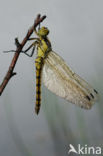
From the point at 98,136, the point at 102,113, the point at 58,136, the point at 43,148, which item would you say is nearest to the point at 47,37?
the point at 102,113

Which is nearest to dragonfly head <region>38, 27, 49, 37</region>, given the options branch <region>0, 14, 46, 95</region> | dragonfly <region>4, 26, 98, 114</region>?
dragonfly <region>4, 26, 98, 114</region>

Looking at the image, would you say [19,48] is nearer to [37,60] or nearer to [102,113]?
[37,60]

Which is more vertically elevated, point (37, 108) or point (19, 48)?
point (19, 48)

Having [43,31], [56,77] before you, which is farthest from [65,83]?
[43,31]

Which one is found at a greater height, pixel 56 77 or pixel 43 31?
pixel 43 31

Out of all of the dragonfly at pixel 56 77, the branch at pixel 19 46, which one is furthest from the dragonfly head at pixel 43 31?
the branch at pixel 19 46

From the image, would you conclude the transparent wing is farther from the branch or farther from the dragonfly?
the branch

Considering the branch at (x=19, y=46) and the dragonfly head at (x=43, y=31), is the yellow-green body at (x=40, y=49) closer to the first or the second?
the dragonfly head at (x=43, y=31)

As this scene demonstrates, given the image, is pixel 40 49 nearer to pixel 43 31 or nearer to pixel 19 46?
pixel 43 31
